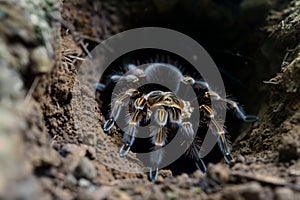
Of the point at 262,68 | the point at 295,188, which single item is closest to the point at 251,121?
the point at 262,68

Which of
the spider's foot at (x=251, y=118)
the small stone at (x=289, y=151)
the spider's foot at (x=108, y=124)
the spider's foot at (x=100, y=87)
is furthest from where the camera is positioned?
the spider's foot at (x=100, y=87)

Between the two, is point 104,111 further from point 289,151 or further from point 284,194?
point 284,194

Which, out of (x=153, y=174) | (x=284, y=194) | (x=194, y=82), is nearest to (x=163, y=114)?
(x=153, y=174)

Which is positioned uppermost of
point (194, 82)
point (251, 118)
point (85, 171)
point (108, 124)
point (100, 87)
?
point (100, 87)

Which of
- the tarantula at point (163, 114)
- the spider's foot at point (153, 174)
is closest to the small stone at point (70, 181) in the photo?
the spider's foot at point (153, 174)

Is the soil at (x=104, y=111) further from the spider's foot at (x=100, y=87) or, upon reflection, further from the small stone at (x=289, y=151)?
the spider's foot at (x=100, y=87)

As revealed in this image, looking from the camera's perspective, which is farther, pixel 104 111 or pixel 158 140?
pixel 104 111

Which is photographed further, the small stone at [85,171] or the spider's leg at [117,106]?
the spider's leg at [117,106]

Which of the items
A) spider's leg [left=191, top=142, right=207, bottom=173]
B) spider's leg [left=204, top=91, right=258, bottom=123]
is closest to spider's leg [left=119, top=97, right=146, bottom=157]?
spider's leg [left=191, top=142, right=207, bottom=173]
